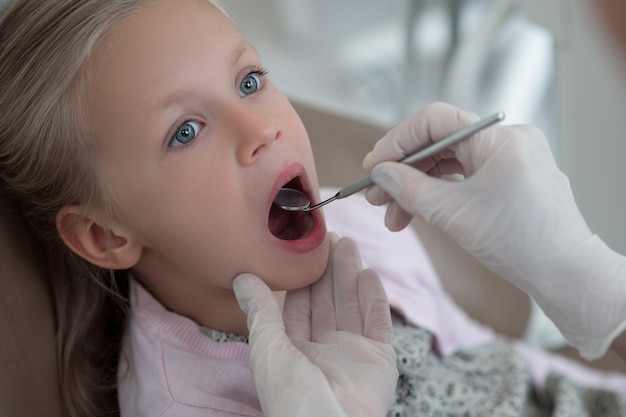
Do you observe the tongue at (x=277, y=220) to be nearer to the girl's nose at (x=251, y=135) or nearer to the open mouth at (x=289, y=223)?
the open mouth at (x=289, y=223)

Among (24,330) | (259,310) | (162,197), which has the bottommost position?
(24,330)

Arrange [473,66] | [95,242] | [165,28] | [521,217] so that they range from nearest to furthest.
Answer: [521,217] < [165,28] < [95,242] < [473,66]

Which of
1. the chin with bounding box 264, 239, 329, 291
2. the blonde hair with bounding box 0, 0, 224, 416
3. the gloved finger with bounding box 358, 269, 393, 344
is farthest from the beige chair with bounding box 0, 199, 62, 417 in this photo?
the gloved finger with bounding box 358, 269, 393, 344

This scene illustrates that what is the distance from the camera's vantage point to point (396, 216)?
2.97ft

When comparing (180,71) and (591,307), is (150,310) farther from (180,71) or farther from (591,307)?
(591,307)

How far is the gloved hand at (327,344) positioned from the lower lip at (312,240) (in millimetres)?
56

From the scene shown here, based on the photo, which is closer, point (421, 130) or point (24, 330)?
point (421, 130)

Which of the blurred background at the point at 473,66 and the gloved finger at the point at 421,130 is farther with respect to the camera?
the blurred background at the point at 473,66

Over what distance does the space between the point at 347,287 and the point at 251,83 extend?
0.33m

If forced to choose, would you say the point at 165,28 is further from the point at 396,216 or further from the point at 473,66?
the point at 473,66

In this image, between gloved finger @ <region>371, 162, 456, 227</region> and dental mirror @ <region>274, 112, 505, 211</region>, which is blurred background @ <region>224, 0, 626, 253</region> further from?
gloved finger @ <region>371, 162, 456, 227</region>

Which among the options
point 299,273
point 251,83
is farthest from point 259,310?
point 251,83

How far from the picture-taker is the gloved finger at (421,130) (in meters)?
0.86

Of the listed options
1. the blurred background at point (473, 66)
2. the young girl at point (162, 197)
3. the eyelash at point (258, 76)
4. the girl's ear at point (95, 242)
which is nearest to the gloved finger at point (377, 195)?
the young girl at point (162, 197)
